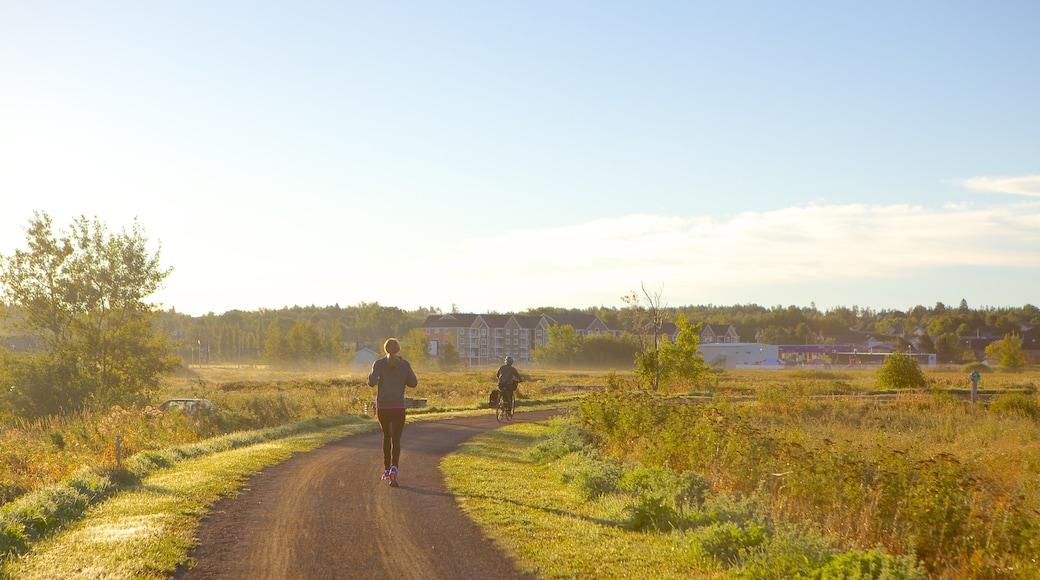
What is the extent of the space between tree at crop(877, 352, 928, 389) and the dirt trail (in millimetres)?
42793

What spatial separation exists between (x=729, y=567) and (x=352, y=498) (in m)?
5.68

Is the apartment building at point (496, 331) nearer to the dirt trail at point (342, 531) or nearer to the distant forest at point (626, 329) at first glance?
the distant forest at point (626, 329)

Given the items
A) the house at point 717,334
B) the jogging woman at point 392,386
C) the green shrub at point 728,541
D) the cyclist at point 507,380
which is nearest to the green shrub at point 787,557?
the green shrub at point 728,541

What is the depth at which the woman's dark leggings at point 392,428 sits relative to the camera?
1220 cm

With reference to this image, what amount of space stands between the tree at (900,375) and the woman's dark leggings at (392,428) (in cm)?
4439

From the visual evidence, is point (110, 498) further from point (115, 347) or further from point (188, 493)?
point (115, 347)

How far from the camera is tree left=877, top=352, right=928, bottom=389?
163 ft

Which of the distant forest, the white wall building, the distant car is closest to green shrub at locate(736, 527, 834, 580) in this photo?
the distant car

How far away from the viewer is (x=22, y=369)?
31.9 metres

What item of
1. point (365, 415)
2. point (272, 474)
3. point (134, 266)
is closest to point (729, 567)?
point (272, 474)

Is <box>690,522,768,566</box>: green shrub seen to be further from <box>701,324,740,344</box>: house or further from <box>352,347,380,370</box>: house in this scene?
<box>701,324,740,344</box>: house

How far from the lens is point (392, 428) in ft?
40.2

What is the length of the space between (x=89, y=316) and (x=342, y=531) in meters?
31.5

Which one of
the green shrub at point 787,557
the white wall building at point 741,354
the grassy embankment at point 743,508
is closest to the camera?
the green shrub at point 787,557
